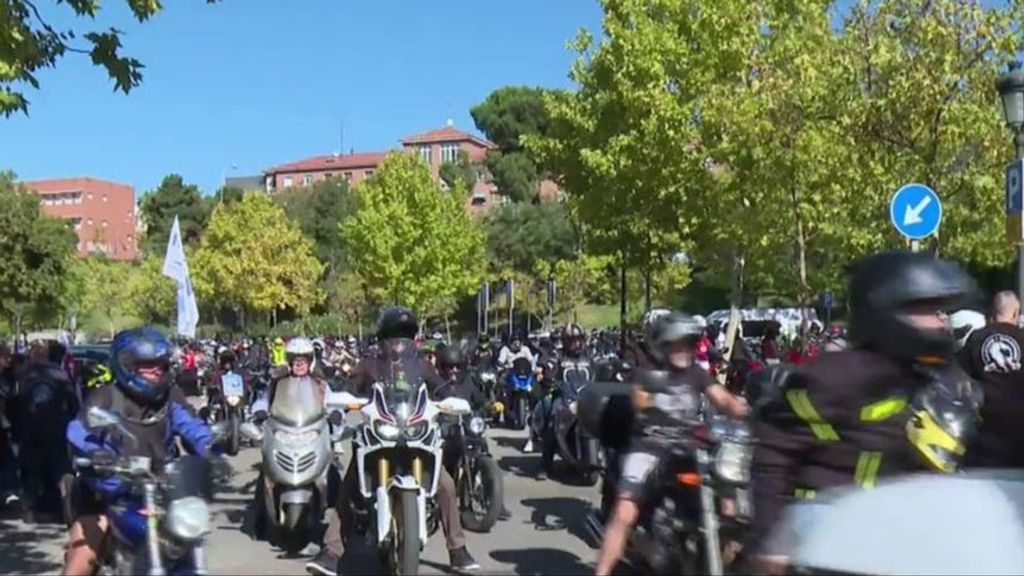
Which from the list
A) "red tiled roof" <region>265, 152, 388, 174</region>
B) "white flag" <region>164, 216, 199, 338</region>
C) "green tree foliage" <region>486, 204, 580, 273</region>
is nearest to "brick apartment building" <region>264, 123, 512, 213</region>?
"red tiled roof" <region>265, 152, 388, 174</region>

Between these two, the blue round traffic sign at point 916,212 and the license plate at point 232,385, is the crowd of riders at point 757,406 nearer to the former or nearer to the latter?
the blue round traffic sign at point 916,212

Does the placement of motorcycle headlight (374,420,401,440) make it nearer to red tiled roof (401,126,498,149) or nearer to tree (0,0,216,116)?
tree (0,0,216,116)

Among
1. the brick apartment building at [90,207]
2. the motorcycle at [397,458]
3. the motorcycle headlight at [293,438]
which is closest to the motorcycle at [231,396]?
the motorcycle headlight at [293,438]

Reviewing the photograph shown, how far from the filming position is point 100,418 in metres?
5.44

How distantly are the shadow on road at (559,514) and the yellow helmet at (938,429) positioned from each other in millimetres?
5468

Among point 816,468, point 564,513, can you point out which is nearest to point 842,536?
point 816,468

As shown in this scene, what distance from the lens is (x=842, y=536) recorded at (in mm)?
3314

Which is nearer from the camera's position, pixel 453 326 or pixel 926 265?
pixel 926 265

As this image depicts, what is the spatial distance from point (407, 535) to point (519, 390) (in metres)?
11.4

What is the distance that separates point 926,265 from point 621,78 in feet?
74.1

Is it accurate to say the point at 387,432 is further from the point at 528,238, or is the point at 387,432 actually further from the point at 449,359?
the point at 528,238

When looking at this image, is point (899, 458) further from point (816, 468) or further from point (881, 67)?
point (881, 67)

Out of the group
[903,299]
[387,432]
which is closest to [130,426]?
[387,432]

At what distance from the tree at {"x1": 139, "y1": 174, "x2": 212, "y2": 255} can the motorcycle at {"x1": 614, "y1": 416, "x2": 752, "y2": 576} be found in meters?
82.4
